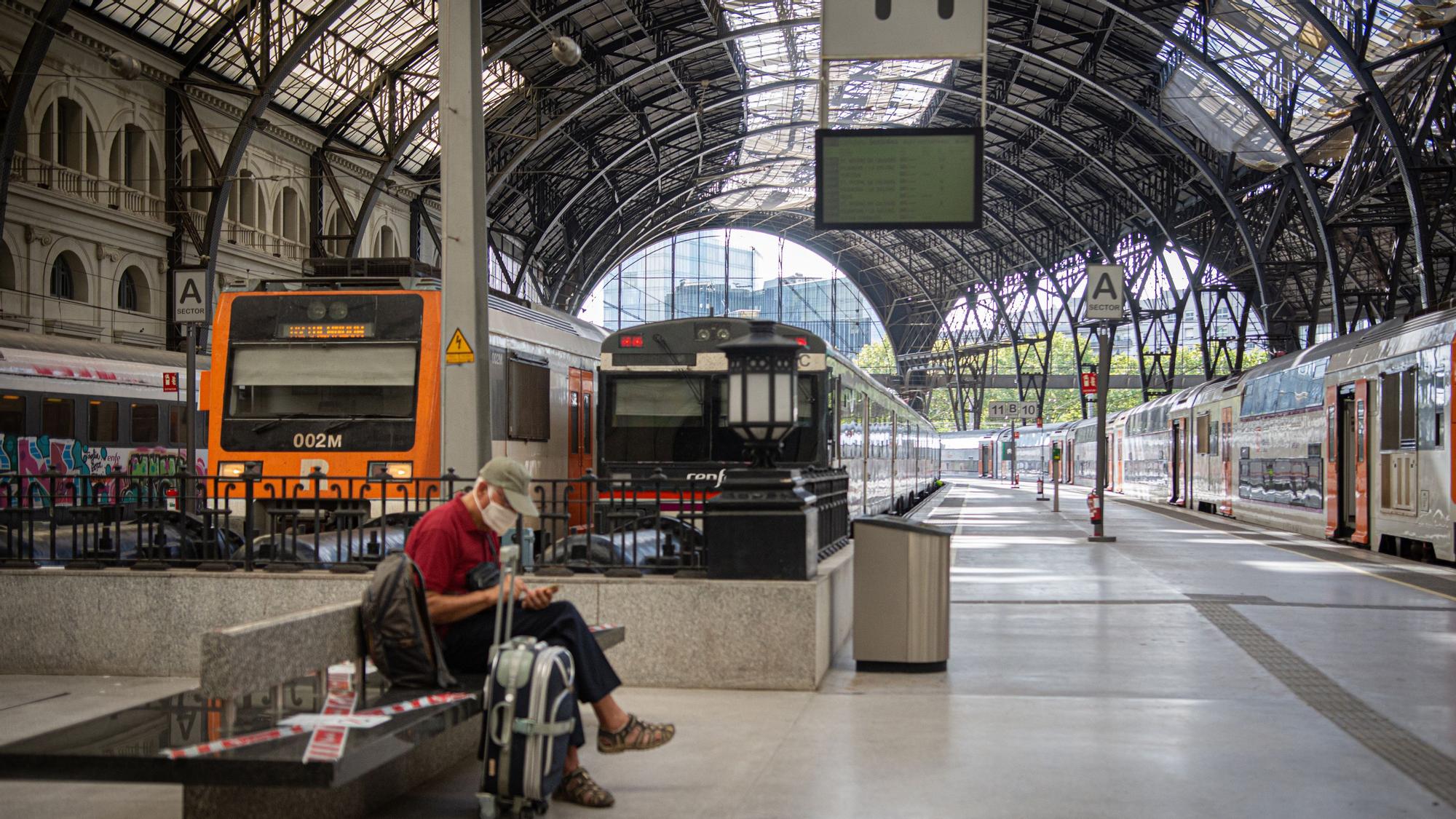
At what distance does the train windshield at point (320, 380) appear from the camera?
12.8m

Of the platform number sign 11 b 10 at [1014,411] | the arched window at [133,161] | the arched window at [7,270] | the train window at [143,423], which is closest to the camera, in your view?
the train window at [143,423]

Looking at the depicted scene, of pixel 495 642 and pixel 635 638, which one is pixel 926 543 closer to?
pixel 635 638

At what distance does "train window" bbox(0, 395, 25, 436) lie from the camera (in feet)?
66.7

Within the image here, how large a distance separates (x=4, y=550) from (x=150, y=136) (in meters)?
24.3

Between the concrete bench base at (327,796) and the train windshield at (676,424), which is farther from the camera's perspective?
the train windshield at (676,424)

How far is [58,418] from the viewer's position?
21.9 metres

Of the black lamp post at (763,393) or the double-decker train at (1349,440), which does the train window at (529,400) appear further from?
the double-decker train at (1349,440)

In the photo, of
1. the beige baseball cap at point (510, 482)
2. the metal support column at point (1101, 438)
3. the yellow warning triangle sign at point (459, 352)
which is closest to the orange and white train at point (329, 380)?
the yellow warning triangle sign at point (459, 352)

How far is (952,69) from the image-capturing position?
48.2 meters

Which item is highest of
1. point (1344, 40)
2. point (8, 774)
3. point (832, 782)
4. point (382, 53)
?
point (382, 53)

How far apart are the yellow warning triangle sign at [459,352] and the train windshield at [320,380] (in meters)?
2.81

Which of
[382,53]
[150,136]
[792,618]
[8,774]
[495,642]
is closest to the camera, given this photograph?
[8,774]

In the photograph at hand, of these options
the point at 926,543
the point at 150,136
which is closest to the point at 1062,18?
the point at 150,136

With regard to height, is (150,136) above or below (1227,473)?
above
